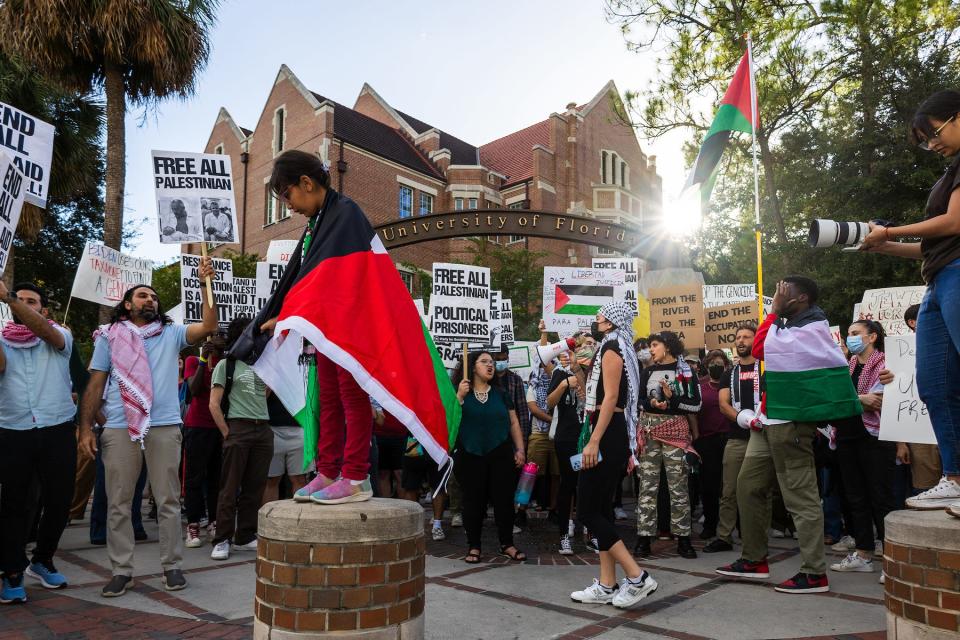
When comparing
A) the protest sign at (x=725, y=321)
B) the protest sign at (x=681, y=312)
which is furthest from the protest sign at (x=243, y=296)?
the protest sign at (x=725, y=321)

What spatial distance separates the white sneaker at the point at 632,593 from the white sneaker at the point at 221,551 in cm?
350

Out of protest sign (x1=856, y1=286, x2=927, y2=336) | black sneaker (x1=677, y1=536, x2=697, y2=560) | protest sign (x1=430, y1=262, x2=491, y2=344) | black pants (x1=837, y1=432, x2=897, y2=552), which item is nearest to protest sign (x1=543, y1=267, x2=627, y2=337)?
protest sign (x1=430, y1=262, x2=491, y2=344)

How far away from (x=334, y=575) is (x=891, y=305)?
8504 millimetres

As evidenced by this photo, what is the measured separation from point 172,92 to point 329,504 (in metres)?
12.4

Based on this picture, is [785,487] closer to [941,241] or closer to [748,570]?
[748,570]

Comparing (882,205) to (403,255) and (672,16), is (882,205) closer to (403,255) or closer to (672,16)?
(672,16)

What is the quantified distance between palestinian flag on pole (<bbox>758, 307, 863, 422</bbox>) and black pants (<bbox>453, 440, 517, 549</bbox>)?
2399mm

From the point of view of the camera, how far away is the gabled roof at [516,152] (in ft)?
127

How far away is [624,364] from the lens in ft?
16.5

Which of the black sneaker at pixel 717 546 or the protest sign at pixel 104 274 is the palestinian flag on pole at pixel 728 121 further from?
the protest sign at pixel 104 274

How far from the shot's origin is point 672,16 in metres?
21.0

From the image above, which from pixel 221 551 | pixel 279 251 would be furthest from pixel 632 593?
pixel 279 251

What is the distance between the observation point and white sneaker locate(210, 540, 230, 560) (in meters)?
6.06

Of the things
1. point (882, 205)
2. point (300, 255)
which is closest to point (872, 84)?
point (882, 205)
